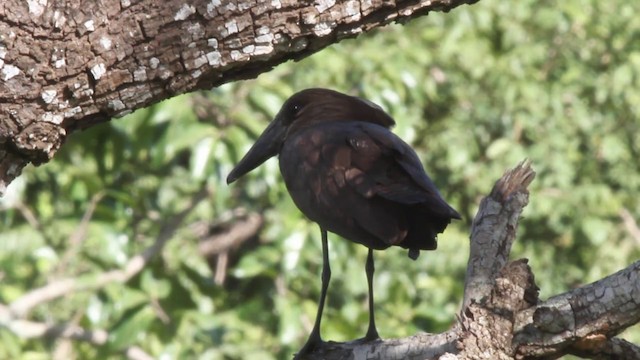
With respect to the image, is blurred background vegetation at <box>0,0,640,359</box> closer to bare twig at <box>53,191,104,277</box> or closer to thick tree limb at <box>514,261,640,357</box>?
bare twig at <box>53,191,104,277</box>

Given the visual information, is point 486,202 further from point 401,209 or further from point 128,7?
point 128,7

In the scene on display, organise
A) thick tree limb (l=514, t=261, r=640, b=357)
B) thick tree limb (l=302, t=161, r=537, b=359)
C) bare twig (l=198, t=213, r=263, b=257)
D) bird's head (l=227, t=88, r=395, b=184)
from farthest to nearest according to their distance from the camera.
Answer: bare twig (l=198, t=213, r=263, b=257)
bird's head (l=227, t=88, r=395, b=184)
thick tree limb (l=302, t=161, r=537, b=359)
thick tree limb (l=514, t=261, r=640, b=357)

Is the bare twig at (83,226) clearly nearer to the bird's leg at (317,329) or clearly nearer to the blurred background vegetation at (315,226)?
the blurred background vegetation at (315,226)

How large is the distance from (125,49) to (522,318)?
3.56 feet

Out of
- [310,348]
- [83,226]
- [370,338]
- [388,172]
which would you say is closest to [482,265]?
[388,172]

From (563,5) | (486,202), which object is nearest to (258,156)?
(486,202)

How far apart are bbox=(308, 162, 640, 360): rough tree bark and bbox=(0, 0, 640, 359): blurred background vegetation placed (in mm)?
1835

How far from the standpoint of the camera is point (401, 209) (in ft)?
9.49

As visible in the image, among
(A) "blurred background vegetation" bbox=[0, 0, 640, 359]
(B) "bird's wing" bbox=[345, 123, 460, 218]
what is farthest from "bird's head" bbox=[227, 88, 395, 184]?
(A) "blurred background vegetation" bbox=[0, 0, 640, 359]

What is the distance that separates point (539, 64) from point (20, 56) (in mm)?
6114

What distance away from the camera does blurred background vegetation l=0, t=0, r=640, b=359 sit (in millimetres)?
5258

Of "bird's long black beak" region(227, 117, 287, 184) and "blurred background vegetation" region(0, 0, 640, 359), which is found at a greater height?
"blurred background vegetation" region(0, 0, 640, 359)

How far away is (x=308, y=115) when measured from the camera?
351cm

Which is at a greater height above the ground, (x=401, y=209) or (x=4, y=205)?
(x=4, y=205)
